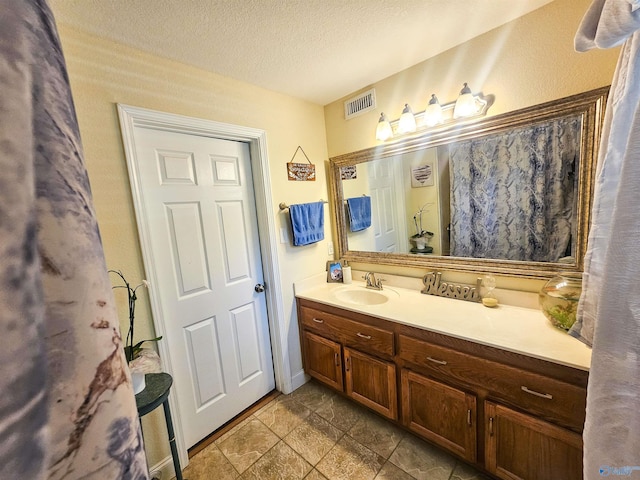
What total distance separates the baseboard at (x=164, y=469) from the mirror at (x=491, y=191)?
5.97 feet

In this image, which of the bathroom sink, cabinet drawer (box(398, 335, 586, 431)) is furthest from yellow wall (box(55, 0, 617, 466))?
the bathroom sink

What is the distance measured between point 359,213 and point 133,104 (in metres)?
1.63

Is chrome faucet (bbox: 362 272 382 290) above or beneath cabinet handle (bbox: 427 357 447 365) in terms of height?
above

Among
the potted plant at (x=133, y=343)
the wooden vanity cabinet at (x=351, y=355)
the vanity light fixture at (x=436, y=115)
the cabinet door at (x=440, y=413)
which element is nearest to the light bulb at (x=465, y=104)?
the vanity light fixture at (x=436, y=115)

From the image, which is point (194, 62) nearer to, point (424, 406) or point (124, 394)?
point (124, 394)

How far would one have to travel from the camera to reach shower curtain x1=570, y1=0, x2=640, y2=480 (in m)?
0.70

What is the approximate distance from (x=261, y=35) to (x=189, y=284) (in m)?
1.44

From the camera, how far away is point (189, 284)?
164cm

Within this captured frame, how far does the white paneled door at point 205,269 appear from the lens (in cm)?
152

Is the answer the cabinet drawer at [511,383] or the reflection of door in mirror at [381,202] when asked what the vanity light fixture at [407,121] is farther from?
the cabinet drawer at [511,383]

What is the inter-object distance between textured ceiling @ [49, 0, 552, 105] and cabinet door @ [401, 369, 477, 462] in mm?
1882

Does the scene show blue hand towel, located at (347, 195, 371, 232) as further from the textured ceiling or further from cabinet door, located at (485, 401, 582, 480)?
cabinet door, located at (485, 401, 582, 480)

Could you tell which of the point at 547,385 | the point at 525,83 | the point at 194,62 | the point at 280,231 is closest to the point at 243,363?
the point at 280,231

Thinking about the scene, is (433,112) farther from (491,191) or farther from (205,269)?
(205,269)
